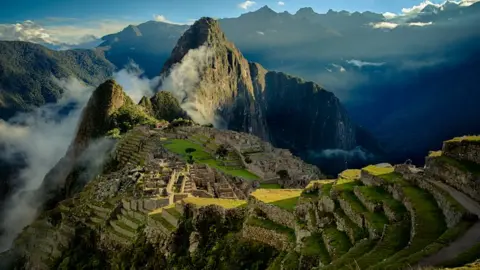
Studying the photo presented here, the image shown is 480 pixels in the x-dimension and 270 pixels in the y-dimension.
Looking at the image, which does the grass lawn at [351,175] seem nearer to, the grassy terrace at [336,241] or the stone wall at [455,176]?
the stone wall at [455,176]

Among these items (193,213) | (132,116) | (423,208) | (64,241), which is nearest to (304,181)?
(64,241)

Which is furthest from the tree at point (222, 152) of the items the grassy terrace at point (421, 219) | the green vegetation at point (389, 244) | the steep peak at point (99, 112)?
the steep peak at point (99, 112)

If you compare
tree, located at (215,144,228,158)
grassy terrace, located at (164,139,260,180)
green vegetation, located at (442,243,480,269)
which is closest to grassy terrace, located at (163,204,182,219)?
green vegetation, located at (442,243,480,269)

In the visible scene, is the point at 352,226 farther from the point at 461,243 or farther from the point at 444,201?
the point at 461,243

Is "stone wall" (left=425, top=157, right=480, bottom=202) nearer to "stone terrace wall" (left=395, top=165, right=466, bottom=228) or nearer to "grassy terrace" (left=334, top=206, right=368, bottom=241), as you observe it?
"stone terrace wall" (left=395, top=165, right=466, bottom=228)

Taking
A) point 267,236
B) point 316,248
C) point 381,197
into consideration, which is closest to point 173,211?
point 267,236

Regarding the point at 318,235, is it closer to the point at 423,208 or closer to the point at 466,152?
the point at 423,208
